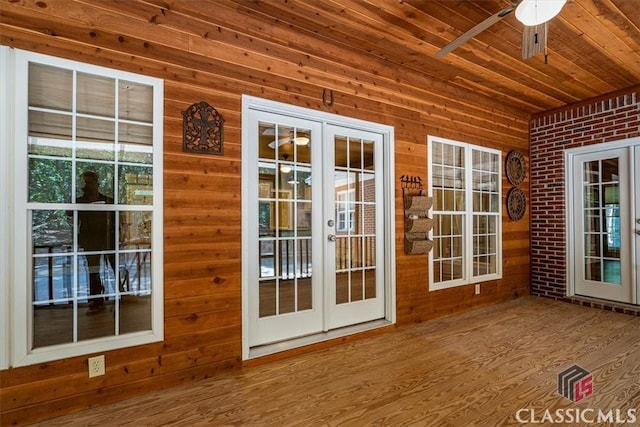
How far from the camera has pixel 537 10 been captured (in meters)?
1.93

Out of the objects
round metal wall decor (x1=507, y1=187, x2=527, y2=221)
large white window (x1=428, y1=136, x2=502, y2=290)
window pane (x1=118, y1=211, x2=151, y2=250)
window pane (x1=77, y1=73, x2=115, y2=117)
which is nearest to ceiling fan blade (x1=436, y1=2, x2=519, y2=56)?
large white window (x1=428, y1=136, x2=502, y2=290)

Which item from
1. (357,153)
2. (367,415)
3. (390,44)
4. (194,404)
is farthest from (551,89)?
(194,404)

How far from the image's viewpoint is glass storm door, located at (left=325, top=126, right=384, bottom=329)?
315 cm

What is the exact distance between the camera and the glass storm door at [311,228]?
2.81 metres

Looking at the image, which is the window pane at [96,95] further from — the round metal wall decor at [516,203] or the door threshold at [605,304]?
the door threshold at [605,304]

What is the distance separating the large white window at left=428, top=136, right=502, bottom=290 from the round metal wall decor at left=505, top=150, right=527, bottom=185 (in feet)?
0.65

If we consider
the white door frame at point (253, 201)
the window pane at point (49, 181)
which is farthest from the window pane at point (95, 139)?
the white door frame at point (253, 201)

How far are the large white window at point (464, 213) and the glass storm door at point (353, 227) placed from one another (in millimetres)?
788

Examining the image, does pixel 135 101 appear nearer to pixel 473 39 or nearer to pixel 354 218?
pixel 354 218

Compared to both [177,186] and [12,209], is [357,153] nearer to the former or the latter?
[177,186]

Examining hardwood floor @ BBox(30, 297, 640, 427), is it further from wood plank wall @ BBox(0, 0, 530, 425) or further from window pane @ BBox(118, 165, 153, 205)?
window pane @ BBox(118, 165, 153, 205)

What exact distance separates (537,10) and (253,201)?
7.54 feet

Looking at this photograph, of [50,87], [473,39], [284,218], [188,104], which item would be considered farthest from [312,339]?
[473,39]

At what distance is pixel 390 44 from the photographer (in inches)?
120
